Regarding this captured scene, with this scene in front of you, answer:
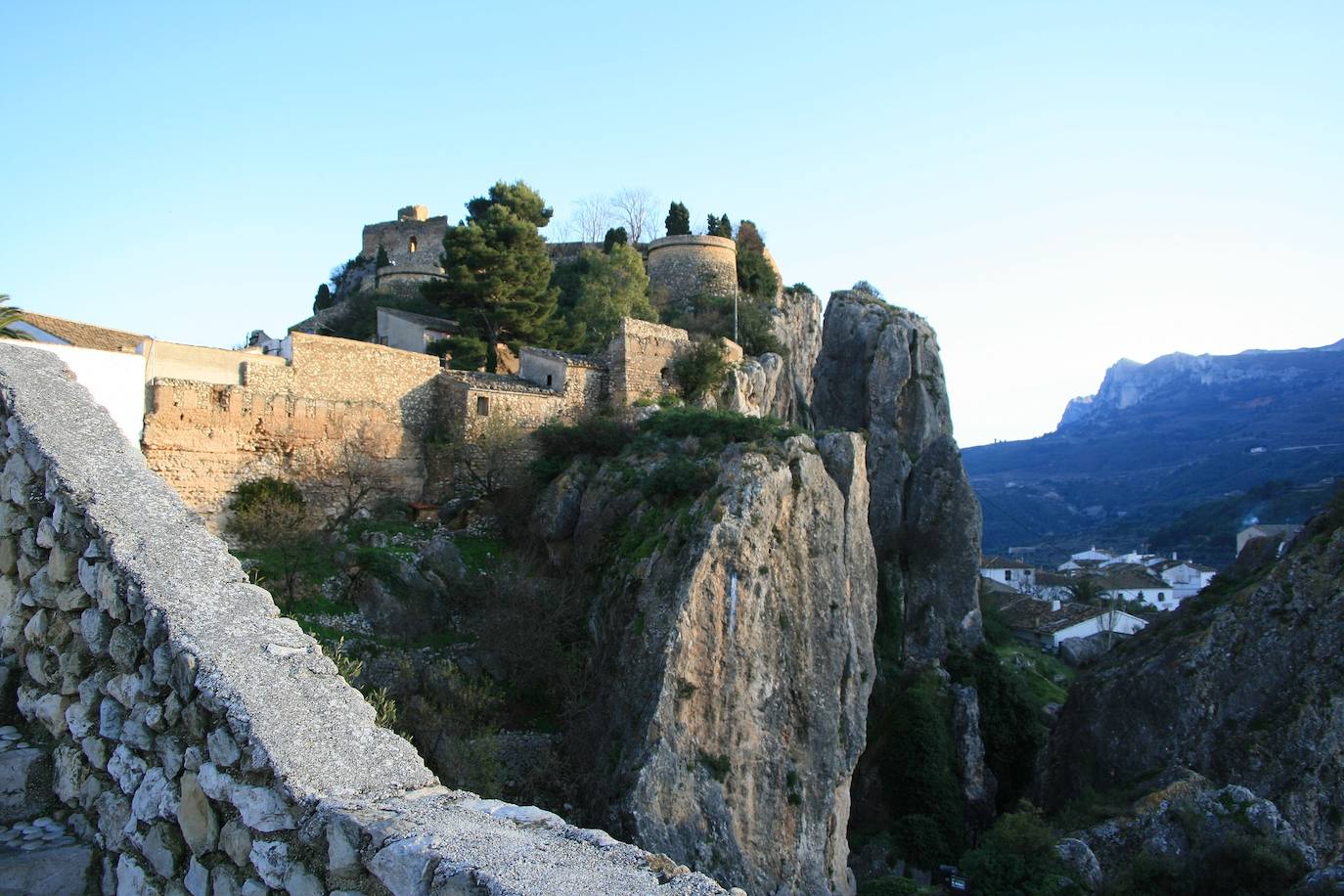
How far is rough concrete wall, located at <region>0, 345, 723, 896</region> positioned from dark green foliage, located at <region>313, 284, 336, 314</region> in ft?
138

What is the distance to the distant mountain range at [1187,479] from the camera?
350 feet

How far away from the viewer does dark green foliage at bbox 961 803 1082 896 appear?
18.2m

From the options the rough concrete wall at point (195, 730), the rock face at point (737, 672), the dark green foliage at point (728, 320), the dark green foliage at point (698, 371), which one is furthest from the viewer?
the dark green foliage at point (728, 320)

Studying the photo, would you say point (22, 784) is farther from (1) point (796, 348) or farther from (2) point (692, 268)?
(1) point (796, 348)

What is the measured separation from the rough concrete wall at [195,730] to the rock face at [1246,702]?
25177 mm

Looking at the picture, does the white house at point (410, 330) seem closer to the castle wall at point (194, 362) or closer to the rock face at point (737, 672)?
the castle wall at point (194, 362)

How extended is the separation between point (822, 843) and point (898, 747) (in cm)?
1087

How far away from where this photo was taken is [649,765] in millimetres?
15359

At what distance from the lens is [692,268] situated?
37.2m

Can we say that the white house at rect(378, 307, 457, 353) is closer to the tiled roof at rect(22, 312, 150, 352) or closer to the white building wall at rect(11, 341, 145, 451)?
the tiled roof at rect(22, 312, 150, 352)

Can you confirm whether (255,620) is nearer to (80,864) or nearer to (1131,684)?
(80,864)

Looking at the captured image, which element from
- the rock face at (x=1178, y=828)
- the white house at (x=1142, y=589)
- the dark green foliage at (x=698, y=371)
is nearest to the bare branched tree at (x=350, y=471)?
the dark green foliage at (x=698, y=371)

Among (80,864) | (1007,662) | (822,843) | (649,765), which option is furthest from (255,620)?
(1007,662)

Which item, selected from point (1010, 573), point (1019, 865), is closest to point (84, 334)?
point (1019, 865)
